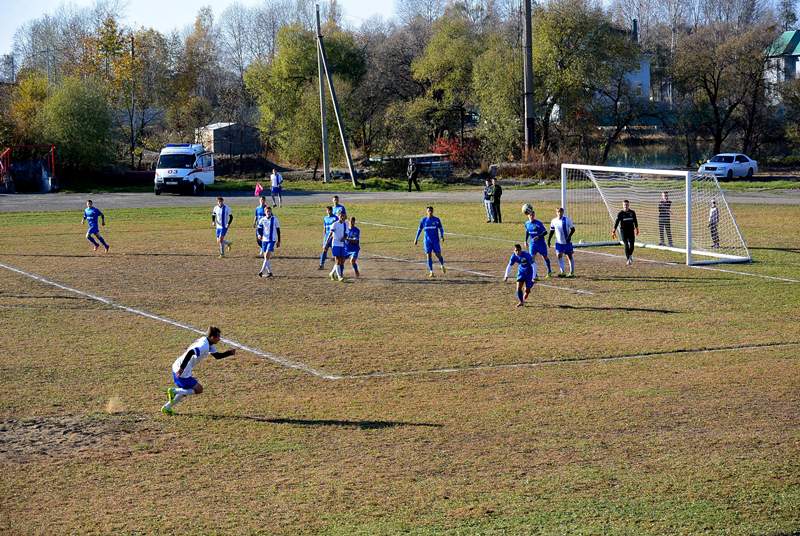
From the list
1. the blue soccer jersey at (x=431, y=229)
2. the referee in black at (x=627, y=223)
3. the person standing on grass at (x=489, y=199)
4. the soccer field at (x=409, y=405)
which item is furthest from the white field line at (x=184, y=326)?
the person standing on grass at (x=489, y=199)

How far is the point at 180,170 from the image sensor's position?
60062mm

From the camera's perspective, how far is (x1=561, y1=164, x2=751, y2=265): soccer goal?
31.0 metres

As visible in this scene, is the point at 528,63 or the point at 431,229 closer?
the point at 431,229

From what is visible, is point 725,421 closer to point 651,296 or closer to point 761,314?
point 761,314

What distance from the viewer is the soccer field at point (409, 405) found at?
10562 mm

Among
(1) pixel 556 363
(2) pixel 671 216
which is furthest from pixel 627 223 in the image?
(1) pixel 556 363

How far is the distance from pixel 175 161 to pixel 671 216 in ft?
117

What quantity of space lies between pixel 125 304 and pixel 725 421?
1516 centimetres

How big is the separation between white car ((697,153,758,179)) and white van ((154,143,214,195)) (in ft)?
103

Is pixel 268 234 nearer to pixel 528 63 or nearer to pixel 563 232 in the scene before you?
pixel 563 232

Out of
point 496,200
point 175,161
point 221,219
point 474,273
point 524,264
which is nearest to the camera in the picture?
point 524,264

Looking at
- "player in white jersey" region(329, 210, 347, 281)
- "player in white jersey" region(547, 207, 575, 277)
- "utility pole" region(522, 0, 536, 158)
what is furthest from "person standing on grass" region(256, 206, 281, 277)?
"utility pole" region(522, 0, 536, 158)

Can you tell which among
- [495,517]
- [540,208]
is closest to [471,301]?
[495,517]

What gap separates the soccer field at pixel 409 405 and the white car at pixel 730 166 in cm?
3619
